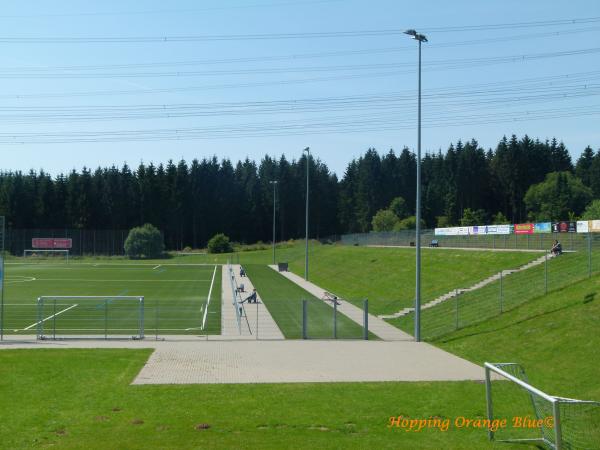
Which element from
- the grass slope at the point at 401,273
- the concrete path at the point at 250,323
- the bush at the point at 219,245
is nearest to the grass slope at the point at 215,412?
the concrete path at the point at 250,323

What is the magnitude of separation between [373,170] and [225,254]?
4251 centimetres

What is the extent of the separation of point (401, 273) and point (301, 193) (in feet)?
329

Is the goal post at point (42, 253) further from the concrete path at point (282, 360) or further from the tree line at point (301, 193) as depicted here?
the concrete path at point (282, 360)

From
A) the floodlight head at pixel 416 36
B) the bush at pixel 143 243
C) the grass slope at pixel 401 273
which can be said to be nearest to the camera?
the floodlight head at pixel 416 36

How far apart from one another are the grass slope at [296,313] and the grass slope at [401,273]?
112 inches

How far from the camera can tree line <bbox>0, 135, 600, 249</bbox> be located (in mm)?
128375

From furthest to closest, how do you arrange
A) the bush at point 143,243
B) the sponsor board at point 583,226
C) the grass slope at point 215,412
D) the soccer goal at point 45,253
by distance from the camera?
the soccer goal at point 45,253 → the bush at point 143,243 → the sponsor board at point 583,226 → the grass slope at point 215,412

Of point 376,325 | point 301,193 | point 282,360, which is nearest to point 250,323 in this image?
point 376,325

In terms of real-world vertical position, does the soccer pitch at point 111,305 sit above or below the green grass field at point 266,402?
below

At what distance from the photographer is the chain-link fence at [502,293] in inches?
1134

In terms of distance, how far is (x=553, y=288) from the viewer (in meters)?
28.6

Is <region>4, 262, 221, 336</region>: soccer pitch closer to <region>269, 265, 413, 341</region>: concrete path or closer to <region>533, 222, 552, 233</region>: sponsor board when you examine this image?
<region>269, 265, 413, 341</region>: concrete path

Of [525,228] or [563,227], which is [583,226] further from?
[525,228]

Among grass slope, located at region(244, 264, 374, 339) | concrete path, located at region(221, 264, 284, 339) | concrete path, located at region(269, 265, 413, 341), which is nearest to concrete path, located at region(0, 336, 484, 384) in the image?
concrete path, located at region(221, 264, 284, 339)
